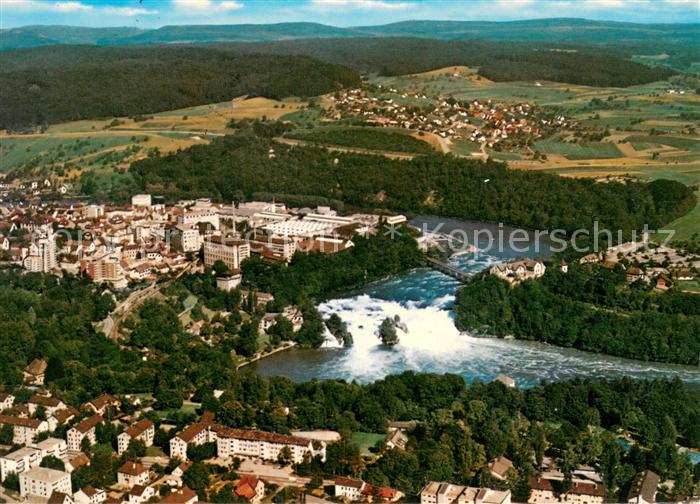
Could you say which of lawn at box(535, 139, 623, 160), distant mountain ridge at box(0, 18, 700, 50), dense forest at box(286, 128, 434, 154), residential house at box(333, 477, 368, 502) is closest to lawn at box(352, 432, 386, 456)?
residential house at box(333, 477, 368, 502)

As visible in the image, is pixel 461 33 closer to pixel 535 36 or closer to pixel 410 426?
pixel 535 36

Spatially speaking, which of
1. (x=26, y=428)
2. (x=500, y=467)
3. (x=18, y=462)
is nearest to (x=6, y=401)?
(x=26, y=428)

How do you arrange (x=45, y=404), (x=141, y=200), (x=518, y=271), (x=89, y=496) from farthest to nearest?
(x=141, y=200) → (x=518, y=271) → (x=45, y=404) → (x=89, y=496)

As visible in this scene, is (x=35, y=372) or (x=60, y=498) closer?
(x=60, y=498)

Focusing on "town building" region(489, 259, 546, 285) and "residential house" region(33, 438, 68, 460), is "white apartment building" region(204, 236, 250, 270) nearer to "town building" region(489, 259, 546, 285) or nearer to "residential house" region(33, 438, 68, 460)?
"town building" region(489, 259, 546, 285)

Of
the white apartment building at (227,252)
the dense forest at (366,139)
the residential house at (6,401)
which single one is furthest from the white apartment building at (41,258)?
the dense forest at (366,139)

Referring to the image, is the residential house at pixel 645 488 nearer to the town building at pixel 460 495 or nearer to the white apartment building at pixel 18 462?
the town building at pixel 460 495

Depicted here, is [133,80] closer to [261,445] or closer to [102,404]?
[102,404]
